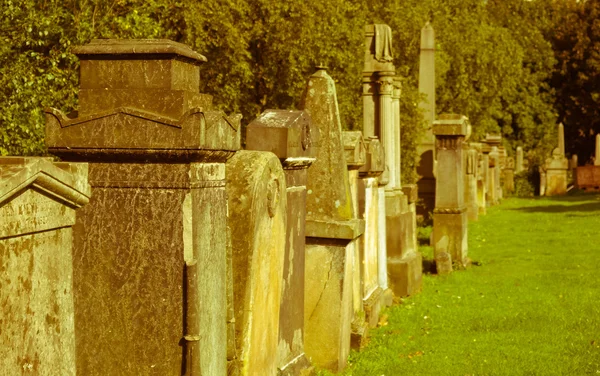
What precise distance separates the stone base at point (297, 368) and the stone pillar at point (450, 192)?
327 inches

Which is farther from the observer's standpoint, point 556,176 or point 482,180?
point 556,176

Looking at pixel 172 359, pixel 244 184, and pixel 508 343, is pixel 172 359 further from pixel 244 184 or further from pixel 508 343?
pixel 508 343

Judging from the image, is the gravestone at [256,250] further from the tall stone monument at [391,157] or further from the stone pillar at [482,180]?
the stone pillar at [482,180]

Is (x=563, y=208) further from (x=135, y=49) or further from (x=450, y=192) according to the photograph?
(x=135, y=49)

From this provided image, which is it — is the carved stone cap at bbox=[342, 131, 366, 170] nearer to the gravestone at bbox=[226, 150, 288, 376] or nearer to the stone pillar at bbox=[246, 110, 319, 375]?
the stone pillar at bbox=[246, 110, 319, 375]

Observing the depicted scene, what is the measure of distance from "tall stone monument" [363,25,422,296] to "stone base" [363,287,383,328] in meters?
1.55

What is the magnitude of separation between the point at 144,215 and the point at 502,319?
7337 mm

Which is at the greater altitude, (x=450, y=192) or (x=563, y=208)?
(x=450, y=192)

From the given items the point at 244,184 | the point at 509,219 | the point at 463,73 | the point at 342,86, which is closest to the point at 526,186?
the point at 463,73

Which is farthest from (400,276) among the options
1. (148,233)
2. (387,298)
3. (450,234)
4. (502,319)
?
(148,233)

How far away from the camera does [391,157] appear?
14922mm

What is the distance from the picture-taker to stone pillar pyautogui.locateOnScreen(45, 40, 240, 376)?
480 centimetres

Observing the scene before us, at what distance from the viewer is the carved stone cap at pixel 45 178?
3.43 meters

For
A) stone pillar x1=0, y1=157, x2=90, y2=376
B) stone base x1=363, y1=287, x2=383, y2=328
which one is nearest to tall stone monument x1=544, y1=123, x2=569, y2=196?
stone base x1=363, y1=287, x2=383, y2=328
